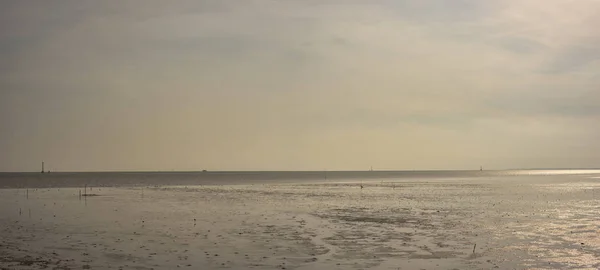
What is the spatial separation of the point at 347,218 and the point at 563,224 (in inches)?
695

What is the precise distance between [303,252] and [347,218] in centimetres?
1833

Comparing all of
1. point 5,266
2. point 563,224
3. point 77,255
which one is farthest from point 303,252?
point 563,224

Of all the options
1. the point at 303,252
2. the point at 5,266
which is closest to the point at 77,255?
the point at 5,266

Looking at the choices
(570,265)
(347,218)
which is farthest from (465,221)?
(570,265)

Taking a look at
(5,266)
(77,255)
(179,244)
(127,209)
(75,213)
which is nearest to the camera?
(5,266)

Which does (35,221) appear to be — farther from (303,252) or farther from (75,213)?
(303,252)

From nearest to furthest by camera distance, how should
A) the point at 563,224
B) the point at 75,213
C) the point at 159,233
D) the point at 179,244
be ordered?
the point at 179,244
the point at 159,233
the point at 563,224
the point at 75,213

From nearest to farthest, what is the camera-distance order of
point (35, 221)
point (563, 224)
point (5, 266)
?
point (5, 266)
point (563, 224)
point (35, 221)

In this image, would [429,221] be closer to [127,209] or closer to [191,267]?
[191,267]

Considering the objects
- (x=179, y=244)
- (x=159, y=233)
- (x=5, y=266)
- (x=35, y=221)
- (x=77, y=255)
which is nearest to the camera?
(x=5, y=266)

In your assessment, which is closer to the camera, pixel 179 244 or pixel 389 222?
pixel 179 244

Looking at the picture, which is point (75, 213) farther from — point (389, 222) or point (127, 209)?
point (389, 222)

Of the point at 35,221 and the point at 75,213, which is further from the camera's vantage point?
the point at 75,213

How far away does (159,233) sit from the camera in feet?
121
